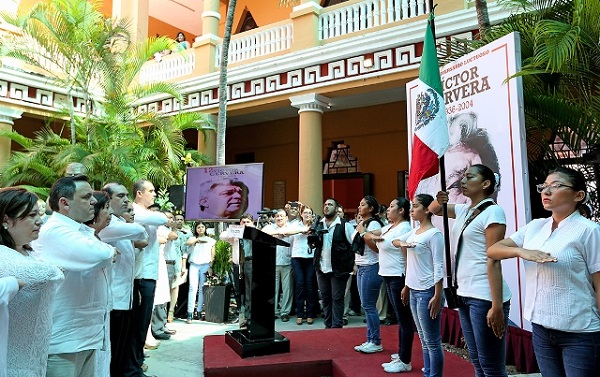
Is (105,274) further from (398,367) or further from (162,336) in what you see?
(162,336)

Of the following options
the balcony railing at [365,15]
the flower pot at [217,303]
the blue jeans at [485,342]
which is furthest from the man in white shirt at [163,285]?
the balcony railing at [365,15]

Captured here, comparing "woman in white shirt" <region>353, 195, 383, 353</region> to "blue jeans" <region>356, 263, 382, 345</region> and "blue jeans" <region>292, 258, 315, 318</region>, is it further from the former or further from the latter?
"blue jeans" <region>292, 258, 315, 318</region>

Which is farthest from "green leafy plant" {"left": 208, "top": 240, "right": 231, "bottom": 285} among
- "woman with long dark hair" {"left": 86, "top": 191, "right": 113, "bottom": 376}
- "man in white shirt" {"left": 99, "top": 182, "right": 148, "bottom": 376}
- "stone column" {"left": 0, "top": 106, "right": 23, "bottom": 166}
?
"stone column" {"left": 0, "top": 106, "right": 23, "bottom": 166}

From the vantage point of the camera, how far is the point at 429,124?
162 inches

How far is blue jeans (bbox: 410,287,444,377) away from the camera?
12.1 feet

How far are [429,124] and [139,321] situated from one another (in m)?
2.94

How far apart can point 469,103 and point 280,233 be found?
11.1ft

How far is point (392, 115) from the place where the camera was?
13211 mm

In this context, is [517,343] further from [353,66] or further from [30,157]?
[30,157]

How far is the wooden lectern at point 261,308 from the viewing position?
16.0ft

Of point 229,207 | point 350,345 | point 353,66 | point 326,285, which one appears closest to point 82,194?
point 350,345

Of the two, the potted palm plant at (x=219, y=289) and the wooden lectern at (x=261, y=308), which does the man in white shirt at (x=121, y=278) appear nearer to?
the wooden lectern at (x=261, y=308)

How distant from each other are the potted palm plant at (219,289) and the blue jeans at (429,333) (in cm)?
432

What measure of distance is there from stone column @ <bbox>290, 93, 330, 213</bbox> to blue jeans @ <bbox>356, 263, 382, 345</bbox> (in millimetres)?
5531
